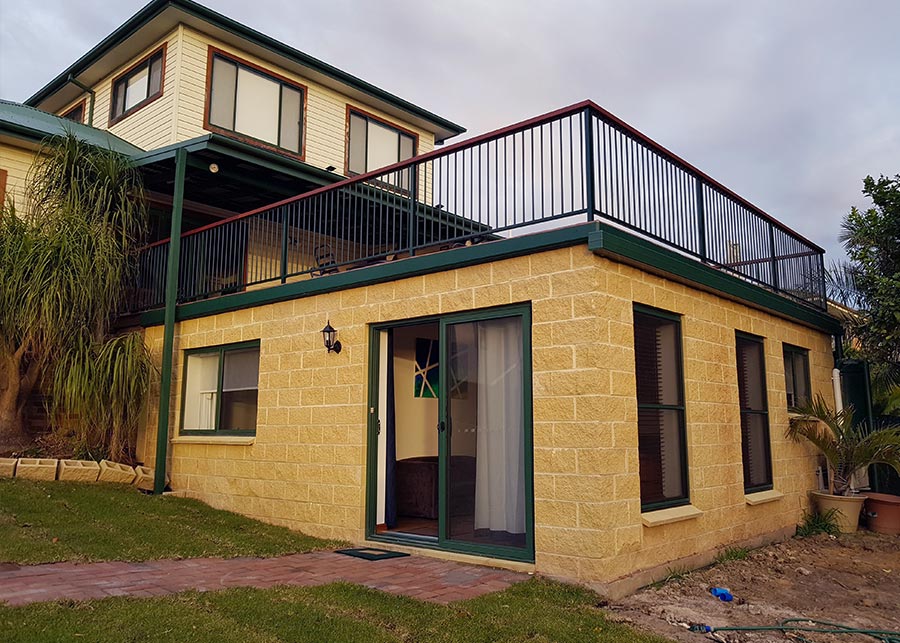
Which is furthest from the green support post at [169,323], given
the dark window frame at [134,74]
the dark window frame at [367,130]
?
the dark window frame at [367,130]

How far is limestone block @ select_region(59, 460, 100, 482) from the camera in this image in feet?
27.0

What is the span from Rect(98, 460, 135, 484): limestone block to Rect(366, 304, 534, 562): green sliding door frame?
3724 mm

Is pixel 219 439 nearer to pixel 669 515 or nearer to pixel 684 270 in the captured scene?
pixel 669 515

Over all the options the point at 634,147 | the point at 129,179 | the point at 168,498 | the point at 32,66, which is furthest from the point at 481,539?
the point at 32,66

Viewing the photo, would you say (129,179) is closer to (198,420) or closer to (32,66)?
(198,420)

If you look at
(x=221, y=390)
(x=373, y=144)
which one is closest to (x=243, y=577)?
(x=221, y=390)

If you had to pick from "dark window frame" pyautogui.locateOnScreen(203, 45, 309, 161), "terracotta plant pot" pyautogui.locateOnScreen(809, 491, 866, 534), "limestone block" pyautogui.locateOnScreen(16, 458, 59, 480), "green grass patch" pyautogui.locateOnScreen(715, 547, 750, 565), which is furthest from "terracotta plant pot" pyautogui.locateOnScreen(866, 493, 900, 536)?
"dark window frame" pyautogui.locateOnScreen(203, 45, 309, 161)

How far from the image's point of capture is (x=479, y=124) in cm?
1830

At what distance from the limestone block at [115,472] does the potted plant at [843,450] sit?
7861 mm

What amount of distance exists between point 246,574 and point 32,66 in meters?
29.1

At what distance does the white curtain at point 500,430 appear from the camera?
5797 millimetres

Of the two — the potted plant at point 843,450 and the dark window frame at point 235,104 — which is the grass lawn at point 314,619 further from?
the dark window frame at point 235,104

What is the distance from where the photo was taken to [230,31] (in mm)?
12148

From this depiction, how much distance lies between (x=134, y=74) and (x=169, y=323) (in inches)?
249
